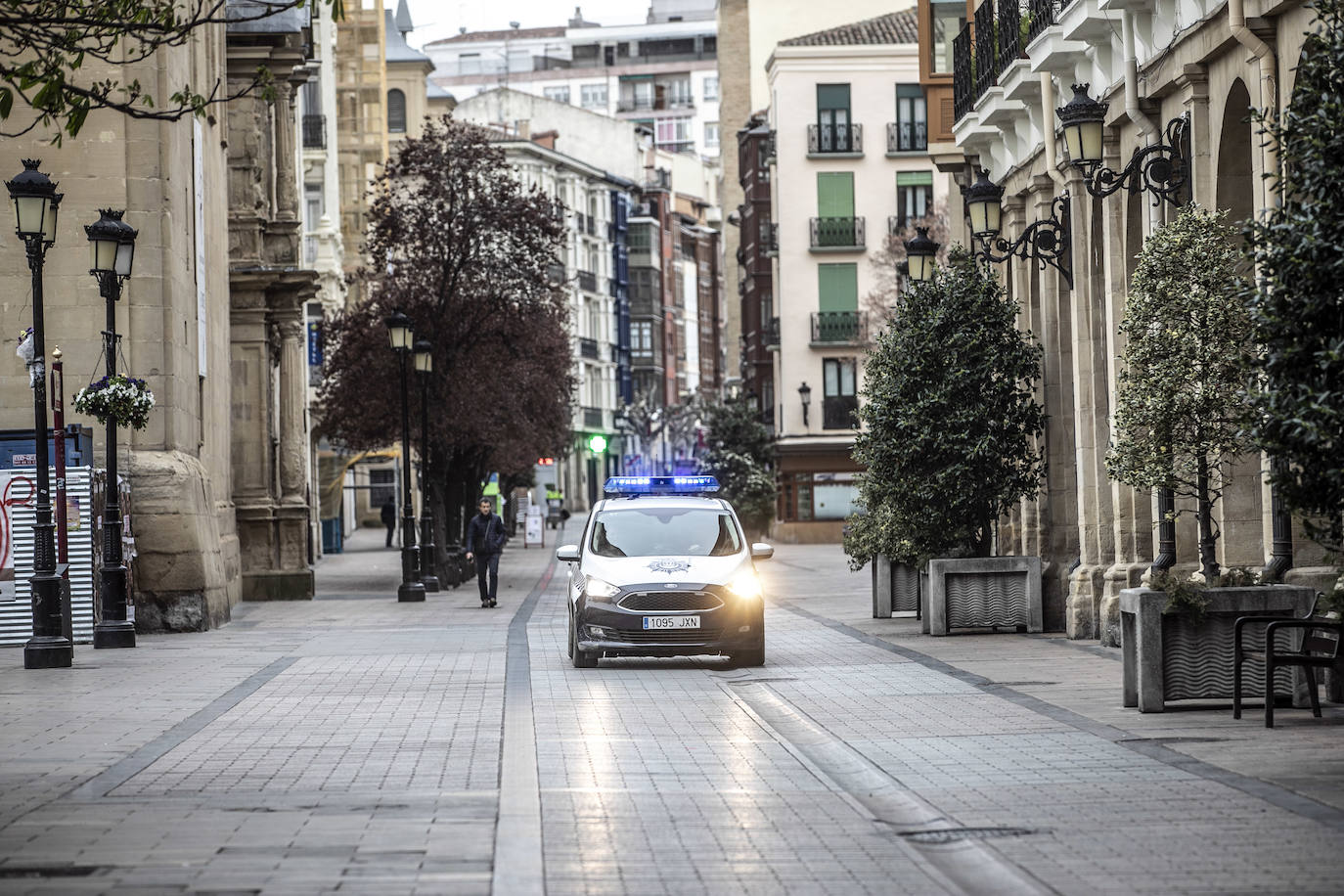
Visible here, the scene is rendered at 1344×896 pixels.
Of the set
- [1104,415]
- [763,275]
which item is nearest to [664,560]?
[1104,415]

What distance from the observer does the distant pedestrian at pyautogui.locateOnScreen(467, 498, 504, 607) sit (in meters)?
35.2

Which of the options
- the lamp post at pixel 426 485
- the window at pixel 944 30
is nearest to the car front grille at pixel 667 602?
the window at pixel 944 30

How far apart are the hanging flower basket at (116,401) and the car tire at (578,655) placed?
6900 mm

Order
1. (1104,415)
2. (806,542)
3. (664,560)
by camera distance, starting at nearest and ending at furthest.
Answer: (664,560), (1104,415), (806,542)

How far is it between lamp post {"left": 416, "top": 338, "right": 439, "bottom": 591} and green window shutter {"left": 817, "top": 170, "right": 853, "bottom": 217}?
33187mm

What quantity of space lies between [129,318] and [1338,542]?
2070 centimetres

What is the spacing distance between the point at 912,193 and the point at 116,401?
52.7 metres

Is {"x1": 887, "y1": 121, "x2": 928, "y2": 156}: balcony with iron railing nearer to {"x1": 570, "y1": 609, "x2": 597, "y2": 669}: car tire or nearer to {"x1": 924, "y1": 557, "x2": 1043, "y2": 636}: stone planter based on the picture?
{"x1": 924, "y1": 557, "x2": 1043, "y2": 636}: stone planter

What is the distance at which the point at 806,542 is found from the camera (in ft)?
238

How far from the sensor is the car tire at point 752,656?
20844 millimetres

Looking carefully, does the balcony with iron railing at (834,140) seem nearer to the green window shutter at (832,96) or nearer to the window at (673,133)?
the green window shutter at (832,96)

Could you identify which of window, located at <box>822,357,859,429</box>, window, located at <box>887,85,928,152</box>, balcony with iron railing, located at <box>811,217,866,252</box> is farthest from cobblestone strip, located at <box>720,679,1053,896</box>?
window, located at <box>887,85,928,152</box>

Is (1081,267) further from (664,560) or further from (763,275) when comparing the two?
(763,275)

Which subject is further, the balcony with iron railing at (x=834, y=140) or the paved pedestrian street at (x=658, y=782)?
the balcony with iron railing at (x=834, y=140)
